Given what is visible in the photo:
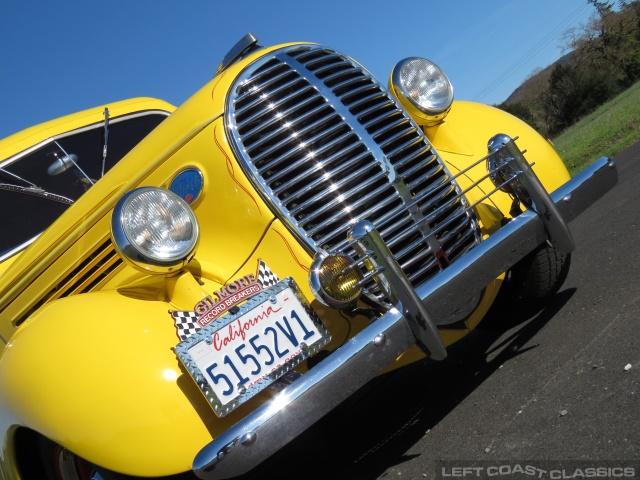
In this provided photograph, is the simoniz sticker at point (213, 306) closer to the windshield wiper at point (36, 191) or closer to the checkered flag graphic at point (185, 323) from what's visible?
the checkered flag graphic at point (185, 323)

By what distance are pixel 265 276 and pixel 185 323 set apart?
40 centimetres

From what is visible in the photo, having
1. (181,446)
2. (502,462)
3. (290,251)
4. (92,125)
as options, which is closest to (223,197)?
(290,251)

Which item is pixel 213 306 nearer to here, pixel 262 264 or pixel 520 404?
pixel 262 264

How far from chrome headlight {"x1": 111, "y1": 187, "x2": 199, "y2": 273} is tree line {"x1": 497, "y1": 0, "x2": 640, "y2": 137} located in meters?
47.3

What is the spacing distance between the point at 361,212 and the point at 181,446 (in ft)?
3.92

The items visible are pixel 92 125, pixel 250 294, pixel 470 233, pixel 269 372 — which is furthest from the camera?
pixel 92 125

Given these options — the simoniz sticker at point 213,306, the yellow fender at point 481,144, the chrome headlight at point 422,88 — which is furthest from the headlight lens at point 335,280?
the chrome headlight at point 422,88

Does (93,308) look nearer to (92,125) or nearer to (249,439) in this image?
(249,439)

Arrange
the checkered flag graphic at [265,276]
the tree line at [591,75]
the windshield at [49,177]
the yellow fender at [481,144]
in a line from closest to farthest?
the checkered flag graphic at [265,276] → the yellow fender at [481,144] → the windshield at [49,177] → the tree line at [591,75]

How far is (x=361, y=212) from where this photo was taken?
2.96 m

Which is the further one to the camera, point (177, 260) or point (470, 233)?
point (470, 233)

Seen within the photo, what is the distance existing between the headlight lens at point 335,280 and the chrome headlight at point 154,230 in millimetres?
479

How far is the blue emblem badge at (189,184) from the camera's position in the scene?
10.1 feet

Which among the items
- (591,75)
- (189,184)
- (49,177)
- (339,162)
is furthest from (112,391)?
(591,75)
